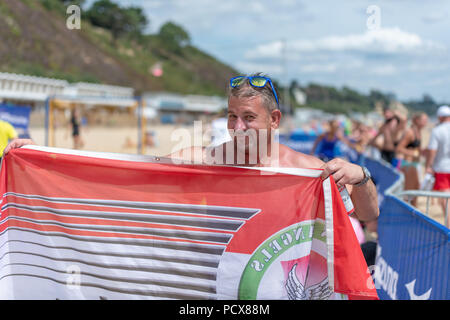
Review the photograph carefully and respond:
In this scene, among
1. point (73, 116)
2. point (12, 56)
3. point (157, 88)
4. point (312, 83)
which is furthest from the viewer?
point (312, 83)

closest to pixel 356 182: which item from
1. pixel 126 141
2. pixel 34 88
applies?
pixel 126 141

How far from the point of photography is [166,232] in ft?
7.83

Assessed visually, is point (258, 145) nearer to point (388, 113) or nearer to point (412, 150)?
point (412, 150)

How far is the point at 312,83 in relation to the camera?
195 m

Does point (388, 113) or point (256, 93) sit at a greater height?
point (388, 113)

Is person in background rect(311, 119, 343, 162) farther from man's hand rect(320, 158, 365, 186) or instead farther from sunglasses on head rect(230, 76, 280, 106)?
man's hand rect(320, 158, 365, 186)

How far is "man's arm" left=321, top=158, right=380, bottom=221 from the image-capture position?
7.22ft

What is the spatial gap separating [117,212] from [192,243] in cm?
44

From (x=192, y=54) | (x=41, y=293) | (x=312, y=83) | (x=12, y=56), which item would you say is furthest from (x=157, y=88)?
(x=312, y=83)

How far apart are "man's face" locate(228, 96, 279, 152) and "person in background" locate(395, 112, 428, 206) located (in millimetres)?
6198

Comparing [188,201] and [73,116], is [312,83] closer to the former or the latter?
[73,116]

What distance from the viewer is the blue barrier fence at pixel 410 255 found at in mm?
3268

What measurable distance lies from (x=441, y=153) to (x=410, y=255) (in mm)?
3093

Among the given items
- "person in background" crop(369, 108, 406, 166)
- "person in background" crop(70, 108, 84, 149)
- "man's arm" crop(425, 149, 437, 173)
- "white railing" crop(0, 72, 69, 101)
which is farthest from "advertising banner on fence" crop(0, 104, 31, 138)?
"white railing" crop(0, 72, 69, 101)
